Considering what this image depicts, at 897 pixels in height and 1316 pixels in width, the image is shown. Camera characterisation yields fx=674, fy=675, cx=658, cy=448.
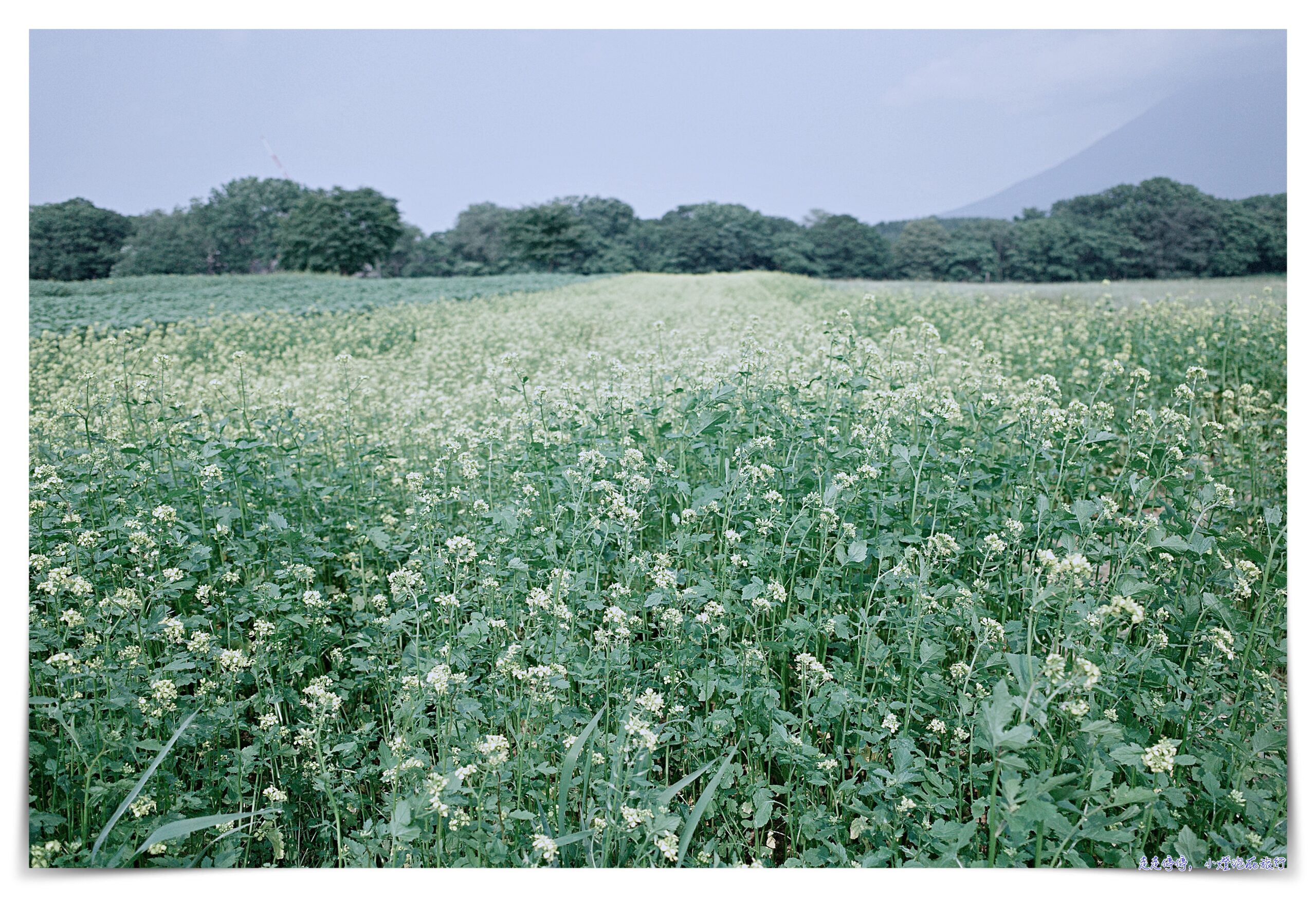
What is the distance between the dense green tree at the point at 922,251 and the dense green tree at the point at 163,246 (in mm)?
32981

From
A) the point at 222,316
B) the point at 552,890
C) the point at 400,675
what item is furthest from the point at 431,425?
the point at 222,316

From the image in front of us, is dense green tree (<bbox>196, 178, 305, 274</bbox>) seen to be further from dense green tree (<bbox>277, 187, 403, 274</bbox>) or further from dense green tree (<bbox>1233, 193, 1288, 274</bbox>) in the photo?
dense green tree (<bbox>1233, 193, 1288, 274</bbox>)

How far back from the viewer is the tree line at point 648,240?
21.8 feet

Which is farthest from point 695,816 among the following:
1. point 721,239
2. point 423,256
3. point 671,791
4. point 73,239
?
point 423,256

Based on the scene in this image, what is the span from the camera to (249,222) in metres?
35.0

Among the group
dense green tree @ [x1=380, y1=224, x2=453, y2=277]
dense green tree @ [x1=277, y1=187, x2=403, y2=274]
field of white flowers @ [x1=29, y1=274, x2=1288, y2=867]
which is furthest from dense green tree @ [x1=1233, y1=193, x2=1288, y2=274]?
dense green tree @ [x1=380, y1=224, x2=453, y2=277]

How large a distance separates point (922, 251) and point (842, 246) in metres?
12.7

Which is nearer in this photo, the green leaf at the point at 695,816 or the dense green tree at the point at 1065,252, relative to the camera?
the green leaf at the point at 695,816

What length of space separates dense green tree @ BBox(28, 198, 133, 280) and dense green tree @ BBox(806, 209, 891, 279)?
155 feet

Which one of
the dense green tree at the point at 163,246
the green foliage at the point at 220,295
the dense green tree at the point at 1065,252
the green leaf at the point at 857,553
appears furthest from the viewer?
the dense green tree at the point at 1065,252

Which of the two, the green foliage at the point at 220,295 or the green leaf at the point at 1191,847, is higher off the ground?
the green foliage at the point at 220,295

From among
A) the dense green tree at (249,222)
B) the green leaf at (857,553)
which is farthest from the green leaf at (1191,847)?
the dense green tree at (249,222)

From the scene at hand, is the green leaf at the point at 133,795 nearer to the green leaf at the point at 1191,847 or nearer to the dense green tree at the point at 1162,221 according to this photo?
the green leaf at the point at 1191,847

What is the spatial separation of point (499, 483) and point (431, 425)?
1.24m
